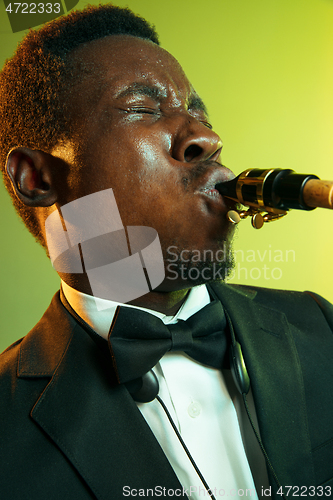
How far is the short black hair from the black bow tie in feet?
1.80

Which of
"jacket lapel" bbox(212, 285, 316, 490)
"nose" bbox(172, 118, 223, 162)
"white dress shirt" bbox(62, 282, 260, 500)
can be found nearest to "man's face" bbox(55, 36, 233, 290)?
"nose" bbox(172, 118, 223, 162)

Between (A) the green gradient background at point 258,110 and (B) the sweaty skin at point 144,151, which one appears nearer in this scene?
(B) the sweaty skin at point 144,151

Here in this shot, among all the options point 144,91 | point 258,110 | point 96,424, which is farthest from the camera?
point 258,110

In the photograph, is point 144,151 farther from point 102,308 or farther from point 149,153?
point 102,308

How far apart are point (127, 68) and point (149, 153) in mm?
284

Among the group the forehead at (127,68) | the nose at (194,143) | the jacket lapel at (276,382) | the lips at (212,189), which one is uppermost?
the forehead at (127,68)

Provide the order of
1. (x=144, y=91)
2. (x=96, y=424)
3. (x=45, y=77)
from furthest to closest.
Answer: (x=45, y=77) < (x=144, y=91) < (x=96, y=424)

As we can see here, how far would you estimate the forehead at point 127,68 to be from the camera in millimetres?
1183

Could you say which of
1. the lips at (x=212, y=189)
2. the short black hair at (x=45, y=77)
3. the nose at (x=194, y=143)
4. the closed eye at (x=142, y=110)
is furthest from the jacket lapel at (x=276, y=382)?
the short black hair at (x=45, y=77)

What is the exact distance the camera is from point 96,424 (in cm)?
108

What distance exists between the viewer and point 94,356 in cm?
119

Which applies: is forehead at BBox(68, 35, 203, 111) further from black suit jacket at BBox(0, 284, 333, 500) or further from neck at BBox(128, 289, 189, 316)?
black suit jacket at BBox(0, 284, 333, 500)

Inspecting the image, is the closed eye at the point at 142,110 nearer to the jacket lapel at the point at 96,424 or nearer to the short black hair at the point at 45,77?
the short black hair at the point at 45,77

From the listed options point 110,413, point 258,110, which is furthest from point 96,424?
point 258,110
